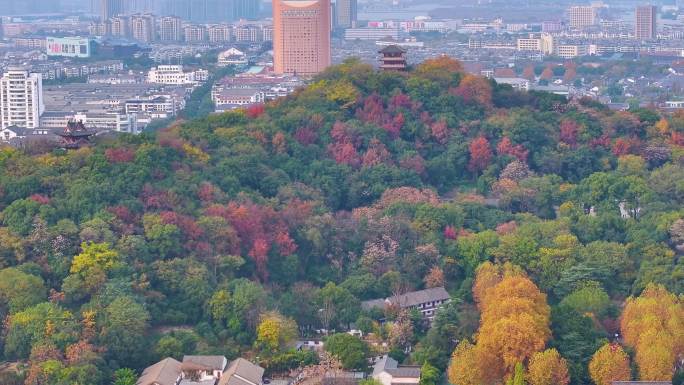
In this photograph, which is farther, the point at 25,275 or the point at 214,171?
the point at 214,171

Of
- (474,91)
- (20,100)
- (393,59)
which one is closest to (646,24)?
(20,100)

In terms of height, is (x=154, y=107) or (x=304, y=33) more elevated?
(x=304, y=33)

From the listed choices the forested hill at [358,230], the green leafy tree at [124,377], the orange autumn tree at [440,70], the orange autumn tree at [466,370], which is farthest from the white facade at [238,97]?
the orange autumn tree at [466,370]

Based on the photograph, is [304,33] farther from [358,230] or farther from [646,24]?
[358,230]

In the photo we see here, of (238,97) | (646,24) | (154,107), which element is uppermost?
(646,24)

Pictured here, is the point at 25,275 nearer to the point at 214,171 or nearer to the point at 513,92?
the point at 214,171

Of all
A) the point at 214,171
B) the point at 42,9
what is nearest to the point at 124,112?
the point at 214,171

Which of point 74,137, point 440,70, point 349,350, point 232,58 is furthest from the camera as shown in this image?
point 232,58
